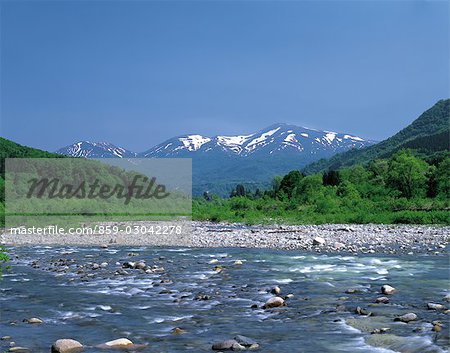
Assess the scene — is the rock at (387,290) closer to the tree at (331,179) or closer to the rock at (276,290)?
the rock at (276,290)

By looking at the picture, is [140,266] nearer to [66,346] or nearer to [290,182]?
[66,346]

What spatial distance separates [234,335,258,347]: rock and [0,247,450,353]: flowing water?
25cm

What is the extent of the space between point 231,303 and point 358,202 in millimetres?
50547

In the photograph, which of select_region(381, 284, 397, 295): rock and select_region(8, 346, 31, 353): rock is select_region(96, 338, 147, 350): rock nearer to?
select_region(8, 346, 31, 353): rock

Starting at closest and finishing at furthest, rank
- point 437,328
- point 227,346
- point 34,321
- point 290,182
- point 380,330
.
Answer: point 227,346
point 437,328
point 380,330
point 34,321
point 290,182

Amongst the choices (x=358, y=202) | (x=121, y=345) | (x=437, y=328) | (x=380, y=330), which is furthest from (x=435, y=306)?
(x=358, y=202)

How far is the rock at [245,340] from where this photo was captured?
27.4 ft

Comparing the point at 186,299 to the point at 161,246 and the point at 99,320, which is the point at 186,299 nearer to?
the point at 99,320

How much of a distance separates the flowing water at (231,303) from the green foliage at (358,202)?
26.4 metres

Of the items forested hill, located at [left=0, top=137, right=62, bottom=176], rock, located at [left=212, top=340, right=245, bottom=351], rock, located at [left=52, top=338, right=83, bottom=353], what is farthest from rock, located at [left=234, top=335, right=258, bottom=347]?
forested hill, located at [left=0, top=137, right=62, bottom=176]

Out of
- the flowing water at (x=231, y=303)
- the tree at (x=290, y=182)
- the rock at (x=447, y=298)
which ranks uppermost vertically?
the tree at (x=290, y=182)

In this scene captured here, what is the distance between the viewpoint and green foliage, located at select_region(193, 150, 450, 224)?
46.3 m

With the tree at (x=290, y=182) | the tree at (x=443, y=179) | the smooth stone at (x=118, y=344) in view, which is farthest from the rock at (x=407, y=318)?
the tree at (x=290, y=182)

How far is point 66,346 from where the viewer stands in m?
8.03
